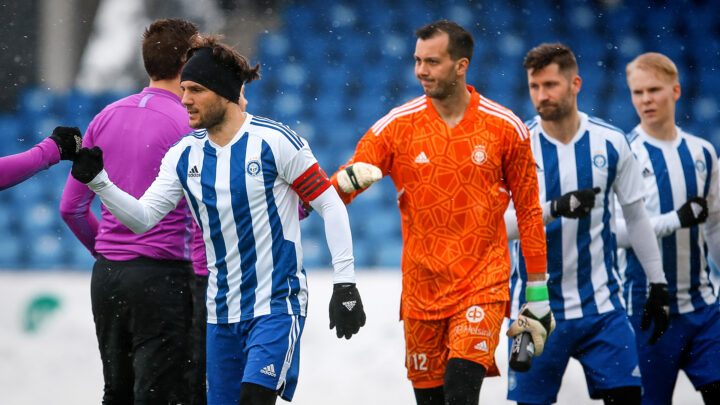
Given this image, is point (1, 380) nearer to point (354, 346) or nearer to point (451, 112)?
point (354, 346)

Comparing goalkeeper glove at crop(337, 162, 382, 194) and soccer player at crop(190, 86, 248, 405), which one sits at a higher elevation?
goalkeeper glove at crop(337, 162, 382, 194)

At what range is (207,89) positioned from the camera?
3.99m

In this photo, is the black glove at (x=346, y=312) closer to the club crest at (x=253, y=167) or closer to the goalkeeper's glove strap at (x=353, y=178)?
the goalkeeper's glove strap at (x=353, y=178)

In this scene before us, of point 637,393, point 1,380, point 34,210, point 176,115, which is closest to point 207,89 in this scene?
point 176,115

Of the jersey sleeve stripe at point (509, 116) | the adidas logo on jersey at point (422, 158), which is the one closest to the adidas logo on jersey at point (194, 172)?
the adidas logo on jersey at point (422, 158)

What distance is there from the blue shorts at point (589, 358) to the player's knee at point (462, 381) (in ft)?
2.71

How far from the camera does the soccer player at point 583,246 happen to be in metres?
4.72

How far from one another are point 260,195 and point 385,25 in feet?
29.8

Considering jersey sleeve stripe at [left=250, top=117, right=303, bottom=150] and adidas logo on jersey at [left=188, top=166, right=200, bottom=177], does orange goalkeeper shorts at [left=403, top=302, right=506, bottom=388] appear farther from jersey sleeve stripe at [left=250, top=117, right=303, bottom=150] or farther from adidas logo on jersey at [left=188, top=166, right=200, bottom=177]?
adidas logo on jersey at [left=188, top=166, right=200, bottom=177]

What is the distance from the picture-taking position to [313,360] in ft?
22.2

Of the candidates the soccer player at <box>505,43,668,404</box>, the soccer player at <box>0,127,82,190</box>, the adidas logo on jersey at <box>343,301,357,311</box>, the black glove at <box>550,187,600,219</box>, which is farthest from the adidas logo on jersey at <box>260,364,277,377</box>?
the black glove at <box>550,187,600,219</box>

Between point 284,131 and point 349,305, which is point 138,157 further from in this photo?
point 349,305

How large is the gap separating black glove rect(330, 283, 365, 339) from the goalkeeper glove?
1.48ft

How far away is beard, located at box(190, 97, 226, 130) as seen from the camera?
3.96 metres
